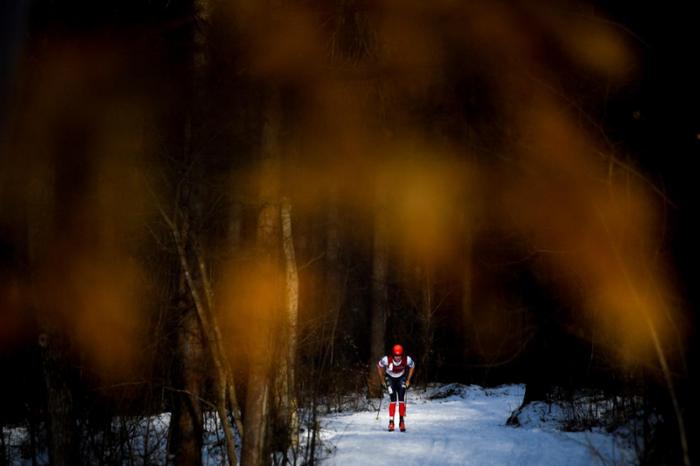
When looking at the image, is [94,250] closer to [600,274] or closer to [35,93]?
[35,93]

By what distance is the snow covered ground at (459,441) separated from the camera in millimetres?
10836

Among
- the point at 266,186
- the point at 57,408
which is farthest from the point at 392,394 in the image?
the point at 57,408

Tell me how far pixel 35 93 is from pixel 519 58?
6933 millimetres

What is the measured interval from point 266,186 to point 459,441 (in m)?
7.08

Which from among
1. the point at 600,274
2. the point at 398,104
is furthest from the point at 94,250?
the point at 600,274

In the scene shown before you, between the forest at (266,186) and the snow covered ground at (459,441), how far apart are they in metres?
1.05

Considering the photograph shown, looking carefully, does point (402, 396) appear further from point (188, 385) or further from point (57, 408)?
point (57, 408)

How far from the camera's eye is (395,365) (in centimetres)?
1595

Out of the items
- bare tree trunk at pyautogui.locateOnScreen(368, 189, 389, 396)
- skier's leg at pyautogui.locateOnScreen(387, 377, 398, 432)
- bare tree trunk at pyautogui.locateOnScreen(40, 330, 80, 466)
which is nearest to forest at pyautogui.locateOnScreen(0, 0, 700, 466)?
bare tree trunk at pyautogui.locateOnScreen(40, 330, 80, 466)

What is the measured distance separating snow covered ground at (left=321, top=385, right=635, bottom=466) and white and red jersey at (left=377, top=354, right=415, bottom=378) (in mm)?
1366

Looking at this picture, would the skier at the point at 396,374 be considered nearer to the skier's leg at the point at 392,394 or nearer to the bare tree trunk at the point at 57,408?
the skier's leg at the point at 392,394

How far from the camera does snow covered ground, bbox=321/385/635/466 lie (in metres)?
10.8

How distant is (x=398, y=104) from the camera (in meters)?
10.6

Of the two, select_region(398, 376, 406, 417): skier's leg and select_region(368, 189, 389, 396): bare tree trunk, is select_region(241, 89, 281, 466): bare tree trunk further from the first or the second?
select_region(368, 189, 389, 396): bare tree trunk
